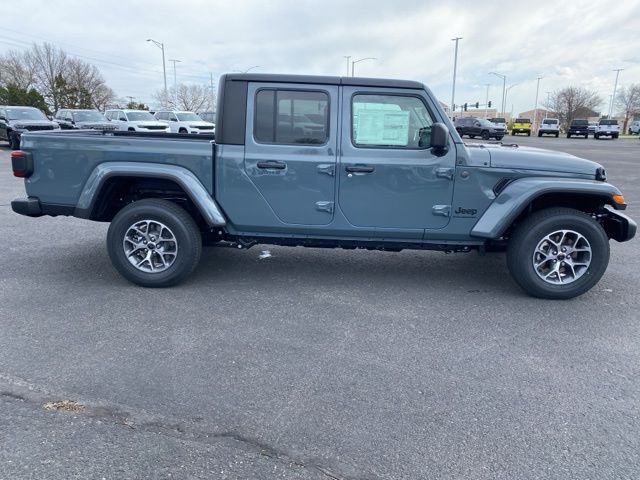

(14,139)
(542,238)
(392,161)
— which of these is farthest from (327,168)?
(14,139)

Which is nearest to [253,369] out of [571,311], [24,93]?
[571,311]

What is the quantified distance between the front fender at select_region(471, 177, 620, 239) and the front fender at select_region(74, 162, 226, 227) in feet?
8.33

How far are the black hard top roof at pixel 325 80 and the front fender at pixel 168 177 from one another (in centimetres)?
105

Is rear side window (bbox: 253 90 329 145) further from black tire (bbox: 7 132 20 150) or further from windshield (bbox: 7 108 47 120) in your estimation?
windshield (bbox: 7 108 47 120)

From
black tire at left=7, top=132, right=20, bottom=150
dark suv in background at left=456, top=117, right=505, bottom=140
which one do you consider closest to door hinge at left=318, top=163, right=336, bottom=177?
black tire at left=7, top=132, right=20, bottom=150

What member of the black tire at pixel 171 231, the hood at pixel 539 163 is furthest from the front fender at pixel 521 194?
the black tire at pixel 171 231

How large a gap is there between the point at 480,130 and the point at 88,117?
25499 millimetres

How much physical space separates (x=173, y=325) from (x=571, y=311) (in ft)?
11.7

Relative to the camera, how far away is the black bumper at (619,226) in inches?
184

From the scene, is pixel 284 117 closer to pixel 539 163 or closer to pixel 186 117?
pixel 539 163

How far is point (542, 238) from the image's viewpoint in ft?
14.9

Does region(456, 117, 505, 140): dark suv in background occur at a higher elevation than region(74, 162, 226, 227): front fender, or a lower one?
higher

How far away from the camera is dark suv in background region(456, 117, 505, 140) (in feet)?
112

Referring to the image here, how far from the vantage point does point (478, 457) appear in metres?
2.46
